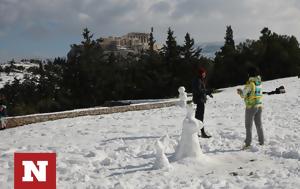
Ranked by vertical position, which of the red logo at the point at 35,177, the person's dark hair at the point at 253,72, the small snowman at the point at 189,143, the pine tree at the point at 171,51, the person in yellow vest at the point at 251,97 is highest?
the pine tree at the point at 171,51

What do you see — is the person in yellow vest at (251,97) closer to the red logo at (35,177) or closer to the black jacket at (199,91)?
the black jacket at (199,91)

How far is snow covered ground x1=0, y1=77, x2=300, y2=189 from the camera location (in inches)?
321

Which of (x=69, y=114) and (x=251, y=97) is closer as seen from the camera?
(x=251, y=97)

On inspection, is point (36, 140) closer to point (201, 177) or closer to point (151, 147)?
point (151, 147)

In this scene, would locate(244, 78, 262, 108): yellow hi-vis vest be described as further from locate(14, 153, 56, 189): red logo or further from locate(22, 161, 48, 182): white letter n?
locate(22, 161, 48, 182): white letter n

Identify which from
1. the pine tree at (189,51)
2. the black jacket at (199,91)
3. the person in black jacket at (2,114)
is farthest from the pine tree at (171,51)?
the black jacket at (199,91)

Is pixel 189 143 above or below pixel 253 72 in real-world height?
below

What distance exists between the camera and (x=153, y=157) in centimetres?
1030

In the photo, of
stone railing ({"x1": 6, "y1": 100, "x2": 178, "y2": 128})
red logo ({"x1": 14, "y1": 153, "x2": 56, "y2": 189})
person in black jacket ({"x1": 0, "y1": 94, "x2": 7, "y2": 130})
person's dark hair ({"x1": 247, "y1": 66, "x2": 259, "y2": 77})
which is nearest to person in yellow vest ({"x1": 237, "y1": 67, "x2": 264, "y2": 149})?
person's dark hair ({"x1": 247, "y1": 66, "x2": 259, "y2": 77})

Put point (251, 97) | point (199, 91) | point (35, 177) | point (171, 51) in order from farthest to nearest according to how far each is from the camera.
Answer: point (171, 51) < point (199, 91) < point (251, 97) < point (35, 177)

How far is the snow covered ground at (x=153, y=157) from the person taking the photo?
8164 mm

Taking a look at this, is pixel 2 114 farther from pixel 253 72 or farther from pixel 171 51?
pixel 171 51

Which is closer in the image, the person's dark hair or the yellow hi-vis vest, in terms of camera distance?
the yellow hi-vis vest

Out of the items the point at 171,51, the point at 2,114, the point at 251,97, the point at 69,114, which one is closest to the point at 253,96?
the point at 251,97
